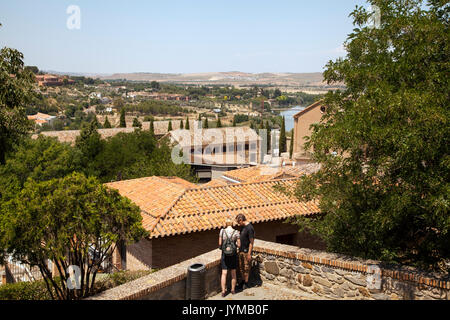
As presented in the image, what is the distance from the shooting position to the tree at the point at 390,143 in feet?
19.8

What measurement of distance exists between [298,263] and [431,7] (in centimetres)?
526

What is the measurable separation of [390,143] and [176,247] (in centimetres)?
725

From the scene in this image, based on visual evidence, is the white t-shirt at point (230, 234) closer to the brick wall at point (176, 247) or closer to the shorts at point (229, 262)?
the shorts at point (229, 262)

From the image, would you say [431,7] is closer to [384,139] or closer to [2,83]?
[384,139]

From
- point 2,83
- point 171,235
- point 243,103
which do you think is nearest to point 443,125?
point 171,235

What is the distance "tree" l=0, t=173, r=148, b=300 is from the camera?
19.9 feet

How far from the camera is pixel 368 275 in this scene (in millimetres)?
6293

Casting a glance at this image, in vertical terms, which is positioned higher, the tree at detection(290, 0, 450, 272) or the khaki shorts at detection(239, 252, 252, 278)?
the tree at detection(290, 0, 450, 272)

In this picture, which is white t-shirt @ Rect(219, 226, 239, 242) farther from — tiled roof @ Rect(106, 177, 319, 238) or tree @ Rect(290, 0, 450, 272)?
tiled roof @ Rect(106, 177, 319, 238)

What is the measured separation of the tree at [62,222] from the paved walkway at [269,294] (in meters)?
2.11

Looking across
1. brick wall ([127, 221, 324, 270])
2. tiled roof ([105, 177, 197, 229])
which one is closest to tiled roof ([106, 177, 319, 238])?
tiled roof ([105, 177, 197, 229])

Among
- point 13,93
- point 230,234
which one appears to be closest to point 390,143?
point 230,234

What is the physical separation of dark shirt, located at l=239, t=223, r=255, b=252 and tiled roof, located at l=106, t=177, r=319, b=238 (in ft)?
13.5

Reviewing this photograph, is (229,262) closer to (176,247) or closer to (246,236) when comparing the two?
(246,236)
